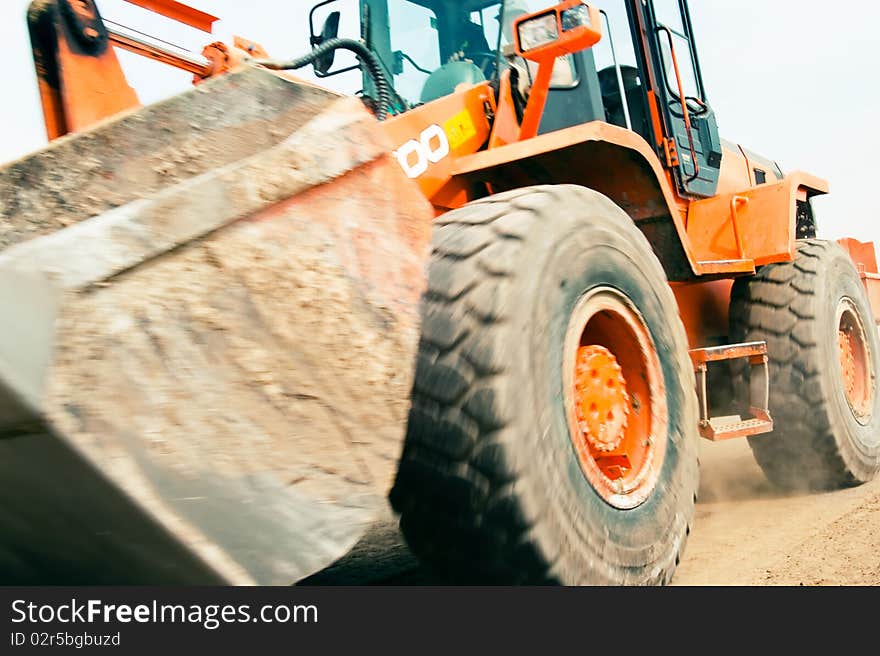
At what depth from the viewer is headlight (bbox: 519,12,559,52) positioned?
299cm

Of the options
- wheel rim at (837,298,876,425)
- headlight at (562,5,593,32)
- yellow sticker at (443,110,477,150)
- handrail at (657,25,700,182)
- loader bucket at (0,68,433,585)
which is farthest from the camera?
wheel rim at (837,298,876,425)

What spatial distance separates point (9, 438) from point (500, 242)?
1291 mm

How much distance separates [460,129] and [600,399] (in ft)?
4.61

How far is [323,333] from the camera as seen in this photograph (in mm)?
1723

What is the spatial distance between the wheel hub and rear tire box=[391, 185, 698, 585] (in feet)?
0.62

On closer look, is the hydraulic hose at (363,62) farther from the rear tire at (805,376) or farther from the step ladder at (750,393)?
the rear tire at (805,376)

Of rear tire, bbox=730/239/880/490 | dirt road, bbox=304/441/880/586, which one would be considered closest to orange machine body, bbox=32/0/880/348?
rear tire, bbox=730/239/880/490

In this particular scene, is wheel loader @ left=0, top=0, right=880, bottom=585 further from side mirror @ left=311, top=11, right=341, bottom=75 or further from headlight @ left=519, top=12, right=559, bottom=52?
side mirror @ left=311, top=11, right=341, bottom=75

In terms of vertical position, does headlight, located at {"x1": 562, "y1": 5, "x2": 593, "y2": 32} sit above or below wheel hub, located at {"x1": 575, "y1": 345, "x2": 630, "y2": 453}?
above

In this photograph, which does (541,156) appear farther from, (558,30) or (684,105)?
(684,105)

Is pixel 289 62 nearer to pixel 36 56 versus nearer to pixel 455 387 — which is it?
pixel 36 56

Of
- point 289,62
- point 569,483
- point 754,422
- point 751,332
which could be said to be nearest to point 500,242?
point 569,483

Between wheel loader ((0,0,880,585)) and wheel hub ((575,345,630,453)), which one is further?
wheel hub ((575,345,630,453))

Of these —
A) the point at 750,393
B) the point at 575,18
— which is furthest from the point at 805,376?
the point at 575,18
